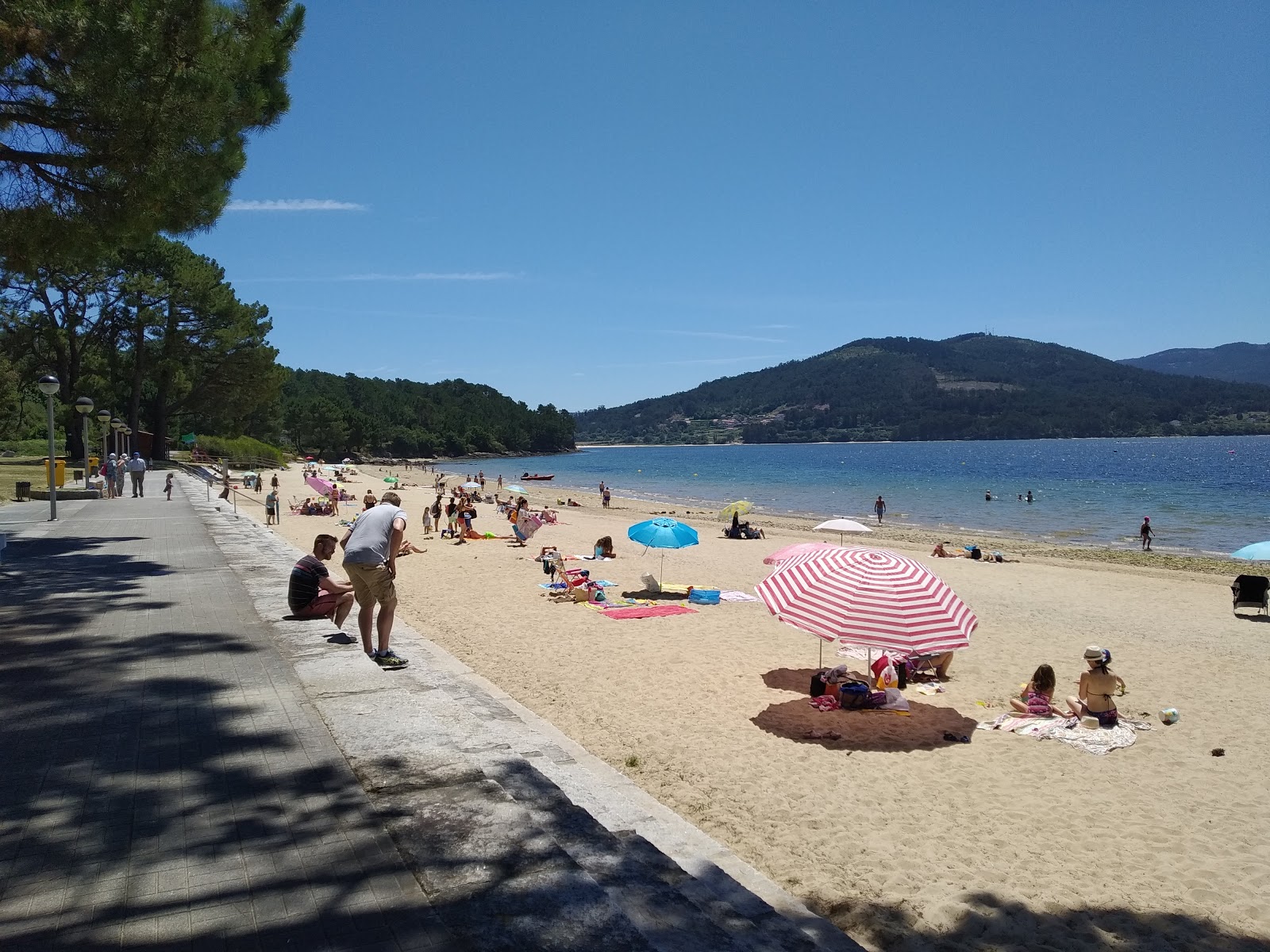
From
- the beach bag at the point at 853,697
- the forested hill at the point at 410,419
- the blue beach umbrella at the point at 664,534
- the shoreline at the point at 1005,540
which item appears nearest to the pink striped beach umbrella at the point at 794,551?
the beach bag at the point at 853,697

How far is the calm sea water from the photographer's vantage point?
106 ft

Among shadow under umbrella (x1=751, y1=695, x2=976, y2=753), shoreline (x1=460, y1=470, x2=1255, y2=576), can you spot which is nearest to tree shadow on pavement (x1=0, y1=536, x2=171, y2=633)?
shadow under umbrella (x1=751, y1=695, x2=976, y2=753)

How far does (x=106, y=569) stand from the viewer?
10.0m

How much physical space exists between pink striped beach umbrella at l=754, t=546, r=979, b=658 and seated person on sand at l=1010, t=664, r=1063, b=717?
1.24m

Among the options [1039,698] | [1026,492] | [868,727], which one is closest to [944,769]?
[868,727]

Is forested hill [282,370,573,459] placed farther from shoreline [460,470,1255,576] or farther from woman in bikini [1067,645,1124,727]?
woman in bikini [1067,645,1124,727]

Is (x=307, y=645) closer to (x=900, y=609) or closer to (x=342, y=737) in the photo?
(x=342, y=737)

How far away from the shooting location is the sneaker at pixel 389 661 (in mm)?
6301

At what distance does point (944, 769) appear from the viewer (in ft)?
20.3

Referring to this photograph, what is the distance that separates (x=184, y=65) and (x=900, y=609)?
9411 millimetres

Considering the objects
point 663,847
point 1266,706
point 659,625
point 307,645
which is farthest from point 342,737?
point 1266,706

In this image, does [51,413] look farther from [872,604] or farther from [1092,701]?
[1092,701]

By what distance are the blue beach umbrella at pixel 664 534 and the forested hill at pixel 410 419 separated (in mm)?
88308

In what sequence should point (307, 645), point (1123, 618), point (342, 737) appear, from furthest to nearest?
point (1123, 618), point (307, 645), point (342, 737)
